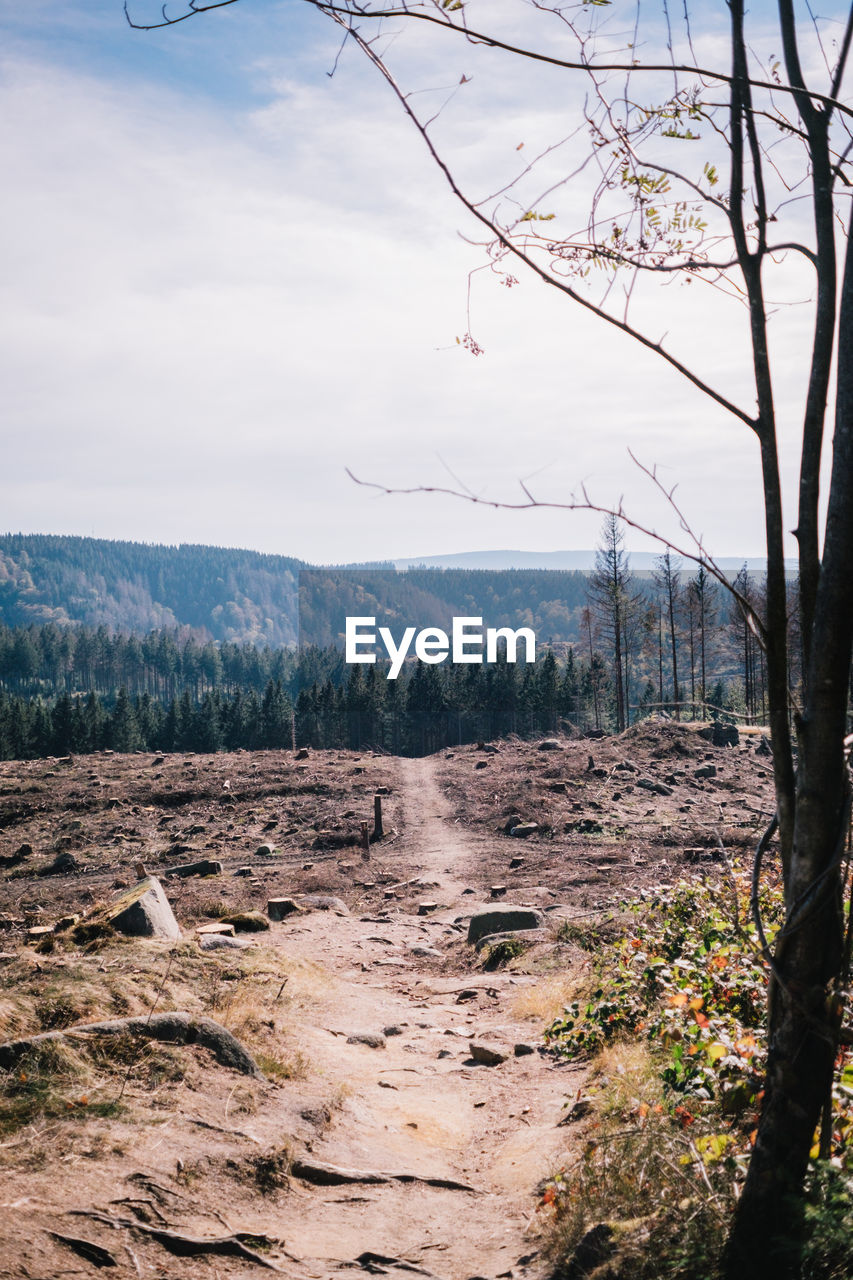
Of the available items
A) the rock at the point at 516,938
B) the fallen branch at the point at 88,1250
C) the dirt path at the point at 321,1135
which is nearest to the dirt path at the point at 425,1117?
the dirt path at the point at 321,1135

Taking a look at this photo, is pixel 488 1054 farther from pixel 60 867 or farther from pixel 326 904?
pixel 60 867

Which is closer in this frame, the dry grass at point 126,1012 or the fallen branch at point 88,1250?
the fallen branch at point 88,1250

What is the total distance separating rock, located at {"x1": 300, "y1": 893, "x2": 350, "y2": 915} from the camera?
15.1 metres

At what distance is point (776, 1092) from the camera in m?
3.16

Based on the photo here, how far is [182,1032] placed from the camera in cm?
617

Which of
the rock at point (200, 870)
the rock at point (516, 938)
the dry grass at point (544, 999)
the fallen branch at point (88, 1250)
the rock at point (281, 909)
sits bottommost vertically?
the rock at point (200, 870)

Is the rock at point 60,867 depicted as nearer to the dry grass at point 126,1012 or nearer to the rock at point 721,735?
the dry grass at point 126,1012

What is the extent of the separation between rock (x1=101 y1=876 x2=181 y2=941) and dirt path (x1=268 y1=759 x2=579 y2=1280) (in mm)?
1944

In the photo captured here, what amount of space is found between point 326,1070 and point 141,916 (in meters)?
3.08

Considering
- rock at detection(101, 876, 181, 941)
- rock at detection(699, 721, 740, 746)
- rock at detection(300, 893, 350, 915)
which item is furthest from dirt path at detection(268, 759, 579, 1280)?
rock at detection(699, 721, 740, 746)

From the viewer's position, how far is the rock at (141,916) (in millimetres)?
9070

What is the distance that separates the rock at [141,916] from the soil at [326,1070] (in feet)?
1.77

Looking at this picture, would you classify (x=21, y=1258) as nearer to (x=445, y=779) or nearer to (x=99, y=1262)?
(x=99, y=1262)

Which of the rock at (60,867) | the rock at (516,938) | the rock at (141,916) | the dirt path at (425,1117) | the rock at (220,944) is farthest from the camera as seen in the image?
the rock at (60,867)
